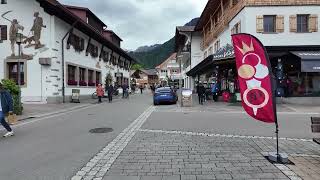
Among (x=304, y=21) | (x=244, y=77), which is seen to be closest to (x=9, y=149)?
(x=244, y=77)

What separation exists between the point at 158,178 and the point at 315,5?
23317 millimetres

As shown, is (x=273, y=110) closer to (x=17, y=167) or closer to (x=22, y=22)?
(x=17, y=167)

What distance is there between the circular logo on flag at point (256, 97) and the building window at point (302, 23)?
20.4 metres

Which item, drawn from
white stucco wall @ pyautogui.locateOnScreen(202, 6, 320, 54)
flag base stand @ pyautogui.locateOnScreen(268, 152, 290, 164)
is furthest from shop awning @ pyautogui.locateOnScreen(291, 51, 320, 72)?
flag base stand @ pyautogui.locateOnScreen(268, 152, 290, 164)

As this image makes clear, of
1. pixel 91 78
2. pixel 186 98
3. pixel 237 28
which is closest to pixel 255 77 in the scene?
pixel 186 98

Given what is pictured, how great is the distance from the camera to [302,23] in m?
26.8

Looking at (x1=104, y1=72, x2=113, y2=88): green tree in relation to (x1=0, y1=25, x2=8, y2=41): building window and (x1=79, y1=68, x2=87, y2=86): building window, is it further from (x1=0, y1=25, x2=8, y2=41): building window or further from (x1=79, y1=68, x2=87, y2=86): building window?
(x1=0, y1=25, x2=8, y2=41): building window

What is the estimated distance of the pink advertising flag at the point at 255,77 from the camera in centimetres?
792

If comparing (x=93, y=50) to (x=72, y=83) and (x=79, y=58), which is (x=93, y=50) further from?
(x=72, y=83)

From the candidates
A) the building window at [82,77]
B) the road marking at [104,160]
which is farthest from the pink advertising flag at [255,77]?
Answer: the building window at [82,77]

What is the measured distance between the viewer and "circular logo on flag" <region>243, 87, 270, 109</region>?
26.2 feet

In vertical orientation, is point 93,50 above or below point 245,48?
above

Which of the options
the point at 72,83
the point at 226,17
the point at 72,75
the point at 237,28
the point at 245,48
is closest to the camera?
the point at 245,48

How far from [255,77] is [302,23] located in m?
20.7
